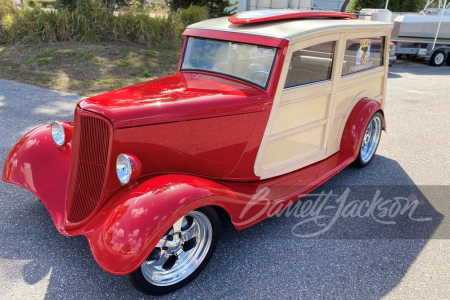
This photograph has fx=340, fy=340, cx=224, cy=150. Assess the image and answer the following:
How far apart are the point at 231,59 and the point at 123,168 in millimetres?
1521

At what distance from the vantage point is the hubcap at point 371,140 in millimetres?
4359

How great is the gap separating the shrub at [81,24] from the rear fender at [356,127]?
788cm

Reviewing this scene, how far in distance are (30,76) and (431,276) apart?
26.8ft

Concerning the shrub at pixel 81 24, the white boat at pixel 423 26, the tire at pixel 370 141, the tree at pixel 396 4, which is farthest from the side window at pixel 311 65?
the tree at pixel 396 4

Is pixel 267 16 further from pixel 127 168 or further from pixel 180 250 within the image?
pixel 180 250

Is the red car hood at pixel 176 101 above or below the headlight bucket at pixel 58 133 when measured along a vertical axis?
above

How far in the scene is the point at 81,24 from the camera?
9.67 metres

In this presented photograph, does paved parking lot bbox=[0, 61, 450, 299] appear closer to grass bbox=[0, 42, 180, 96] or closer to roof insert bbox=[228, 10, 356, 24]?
roof insert bbox=[228, 10, 356, 24]

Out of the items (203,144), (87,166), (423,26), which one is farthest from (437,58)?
(87,166)

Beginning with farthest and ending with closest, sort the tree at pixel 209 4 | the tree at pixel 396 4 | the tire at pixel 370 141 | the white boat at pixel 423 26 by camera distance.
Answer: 1. the tree at pixel 396 4
2. the tree at pixel 209 4
3. the white boat at pixel 423 26
4. the tire at pixel 370 141

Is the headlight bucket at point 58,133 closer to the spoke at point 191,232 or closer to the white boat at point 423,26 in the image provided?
the spoke at point 191,232

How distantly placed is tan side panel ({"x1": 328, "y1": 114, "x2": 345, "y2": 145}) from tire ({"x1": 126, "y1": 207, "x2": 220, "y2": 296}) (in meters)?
1.87

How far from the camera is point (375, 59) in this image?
421cm

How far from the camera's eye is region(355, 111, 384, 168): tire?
14.1 feet
